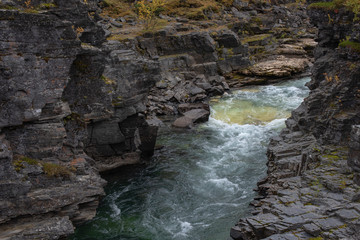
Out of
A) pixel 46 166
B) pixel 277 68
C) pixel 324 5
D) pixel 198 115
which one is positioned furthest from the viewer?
pixel 277 68

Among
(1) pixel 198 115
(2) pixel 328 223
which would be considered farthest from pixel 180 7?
(2) pixel 328 223

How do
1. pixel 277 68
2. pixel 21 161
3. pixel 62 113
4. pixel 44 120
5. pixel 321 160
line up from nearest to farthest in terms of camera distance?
pixel 21 161, pixel 44 120, pixel 62 113, pixel 321 160, pixel 277 68

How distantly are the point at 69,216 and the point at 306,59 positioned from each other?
172 feet

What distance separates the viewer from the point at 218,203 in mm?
25047

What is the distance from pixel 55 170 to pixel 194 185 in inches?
471

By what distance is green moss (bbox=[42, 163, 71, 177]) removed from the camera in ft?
62.2

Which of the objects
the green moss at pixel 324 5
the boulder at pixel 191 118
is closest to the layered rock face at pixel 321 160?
the green moss at pixel 324 5

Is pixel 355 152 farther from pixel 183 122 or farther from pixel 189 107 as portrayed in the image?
pixel 189 107

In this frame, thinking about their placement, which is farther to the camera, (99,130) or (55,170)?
(99,130)

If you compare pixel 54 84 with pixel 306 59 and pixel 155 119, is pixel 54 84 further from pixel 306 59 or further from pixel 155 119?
pixel 306 59

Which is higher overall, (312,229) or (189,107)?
(312,229)

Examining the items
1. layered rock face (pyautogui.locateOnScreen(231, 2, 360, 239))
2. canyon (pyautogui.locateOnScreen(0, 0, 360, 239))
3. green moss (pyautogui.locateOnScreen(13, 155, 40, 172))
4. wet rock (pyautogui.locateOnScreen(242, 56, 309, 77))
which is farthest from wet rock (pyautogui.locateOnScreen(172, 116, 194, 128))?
green moss (pyautogui.locateOnScreen(13, 155, 40, 172))

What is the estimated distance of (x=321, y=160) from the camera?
22219 mm

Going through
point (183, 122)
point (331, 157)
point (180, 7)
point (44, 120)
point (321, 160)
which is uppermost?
point (180, 7)
